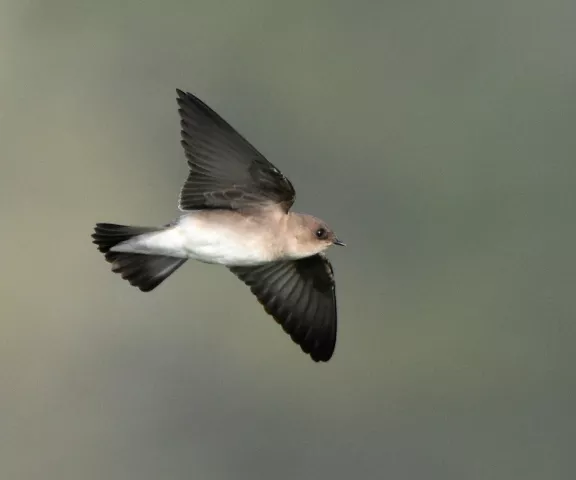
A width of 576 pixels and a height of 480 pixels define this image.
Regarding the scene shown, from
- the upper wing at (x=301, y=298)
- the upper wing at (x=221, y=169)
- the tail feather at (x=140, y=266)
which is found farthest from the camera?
the upper wing at (x=301, y=298)

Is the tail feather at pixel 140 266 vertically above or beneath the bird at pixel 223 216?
beneath

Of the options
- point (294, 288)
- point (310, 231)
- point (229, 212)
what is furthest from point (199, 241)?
point (294, 288)

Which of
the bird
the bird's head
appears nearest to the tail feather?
the bird

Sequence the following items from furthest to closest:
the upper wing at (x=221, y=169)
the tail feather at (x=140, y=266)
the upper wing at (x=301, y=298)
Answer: the upper wing at (x=301, y=298)
the tail feather at (x=140, y=266)
the upper wing at (x=221, y=169)

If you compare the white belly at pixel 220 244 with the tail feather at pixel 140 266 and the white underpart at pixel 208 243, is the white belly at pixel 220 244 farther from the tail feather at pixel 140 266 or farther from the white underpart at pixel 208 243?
the tail feather at pixel 140 266

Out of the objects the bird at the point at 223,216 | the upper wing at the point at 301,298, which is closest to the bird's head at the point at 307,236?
the bird at the point at 223,216

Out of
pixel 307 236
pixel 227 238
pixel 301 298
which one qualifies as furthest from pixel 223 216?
pixel 301 298

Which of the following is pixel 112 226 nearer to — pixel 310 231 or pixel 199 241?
pixel 199 241
